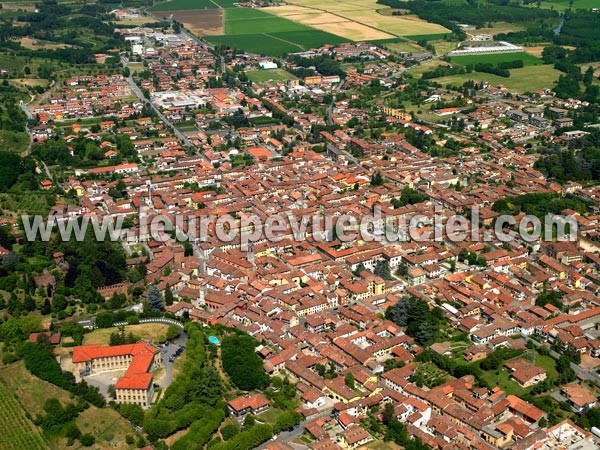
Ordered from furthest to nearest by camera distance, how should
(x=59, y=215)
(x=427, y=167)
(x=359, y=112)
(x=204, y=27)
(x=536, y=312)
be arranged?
(x=204, y=27) < (x=359, y=112) < (x=427, y=167) < (x=59, y=215) < (x=536, y=312)

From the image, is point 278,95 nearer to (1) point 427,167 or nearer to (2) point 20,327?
(1) point 427,167

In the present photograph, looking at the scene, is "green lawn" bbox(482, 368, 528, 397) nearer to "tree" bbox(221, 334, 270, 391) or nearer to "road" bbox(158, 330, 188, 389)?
"tree" bbox(221, 334, 270, 391)

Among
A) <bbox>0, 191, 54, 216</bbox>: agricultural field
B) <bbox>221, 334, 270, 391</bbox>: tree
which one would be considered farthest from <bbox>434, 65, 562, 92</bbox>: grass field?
<bbox>221, 334, 270, 391</bbox>: tree

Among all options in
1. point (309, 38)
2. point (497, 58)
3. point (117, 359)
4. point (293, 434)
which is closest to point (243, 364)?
point (293, 434)

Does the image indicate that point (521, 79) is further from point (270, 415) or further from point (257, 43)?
point (270, 415)

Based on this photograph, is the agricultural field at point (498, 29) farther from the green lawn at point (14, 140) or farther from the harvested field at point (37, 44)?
the green lawn at point (14, 140)

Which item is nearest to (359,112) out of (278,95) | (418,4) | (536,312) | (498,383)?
(278,95)

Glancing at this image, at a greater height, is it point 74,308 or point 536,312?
point 536,312
